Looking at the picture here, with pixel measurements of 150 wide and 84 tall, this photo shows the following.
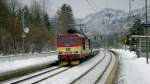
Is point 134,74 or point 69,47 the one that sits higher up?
point 69,47

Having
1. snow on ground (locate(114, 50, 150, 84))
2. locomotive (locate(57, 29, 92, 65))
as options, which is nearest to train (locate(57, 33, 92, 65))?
locomotive (locate(57, 29, 92, 65))

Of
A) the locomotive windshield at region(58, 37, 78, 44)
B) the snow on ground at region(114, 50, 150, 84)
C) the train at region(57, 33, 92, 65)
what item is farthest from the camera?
the locomotive windshield at region(58, 37, 78, 44)

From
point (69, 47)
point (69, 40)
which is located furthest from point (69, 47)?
point (69, 40)

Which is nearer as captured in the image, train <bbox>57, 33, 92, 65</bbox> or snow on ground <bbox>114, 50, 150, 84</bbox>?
snow on ground <bbox>114, 50, 150, 84</bbox>

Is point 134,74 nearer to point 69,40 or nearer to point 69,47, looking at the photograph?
point 69,47

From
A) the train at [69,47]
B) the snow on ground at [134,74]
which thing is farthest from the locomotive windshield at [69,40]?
the snow on ground at [134,74]

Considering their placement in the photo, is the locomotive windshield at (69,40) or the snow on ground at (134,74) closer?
the snow on ground at (134,74)

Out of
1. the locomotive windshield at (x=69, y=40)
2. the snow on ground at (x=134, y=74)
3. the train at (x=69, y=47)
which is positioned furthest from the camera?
the locomotive windshield at (x=69, y=40)

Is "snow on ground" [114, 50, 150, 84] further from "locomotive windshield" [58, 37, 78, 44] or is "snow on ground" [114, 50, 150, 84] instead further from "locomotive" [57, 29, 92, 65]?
"locomotive windshield" [58, 37, 78, 44]

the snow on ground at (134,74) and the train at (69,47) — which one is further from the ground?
the train at (69,47)

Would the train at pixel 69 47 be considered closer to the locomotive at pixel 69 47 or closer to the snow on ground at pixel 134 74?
the locomotive at pixel 69 47

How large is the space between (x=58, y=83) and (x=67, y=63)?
1911cm

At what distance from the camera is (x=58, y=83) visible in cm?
2083

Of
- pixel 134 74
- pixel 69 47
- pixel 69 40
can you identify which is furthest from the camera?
pixel 69 40
